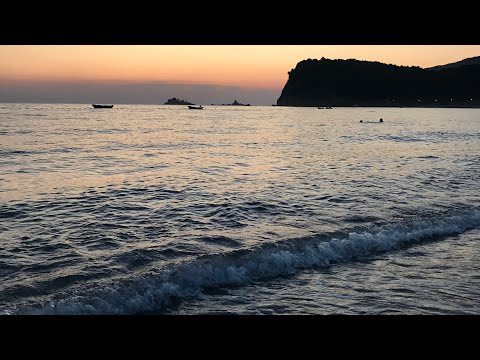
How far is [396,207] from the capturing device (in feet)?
52.1

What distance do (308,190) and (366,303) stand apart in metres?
12.8

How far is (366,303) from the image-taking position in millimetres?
7230

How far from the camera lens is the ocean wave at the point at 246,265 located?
24.8ft

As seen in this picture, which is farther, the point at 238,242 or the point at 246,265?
the point at 238,242

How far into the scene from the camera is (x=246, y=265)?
31.4ft

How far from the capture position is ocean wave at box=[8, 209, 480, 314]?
7.57 m

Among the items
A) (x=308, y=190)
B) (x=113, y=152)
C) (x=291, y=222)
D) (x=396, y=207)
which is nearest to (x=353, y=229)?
(x=291, y=222)

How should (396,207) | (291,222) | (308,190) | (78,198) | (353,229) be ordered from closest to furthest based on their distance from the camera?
(353,229) < (291,222) < (396,207) < (78,198) < (308,190)
